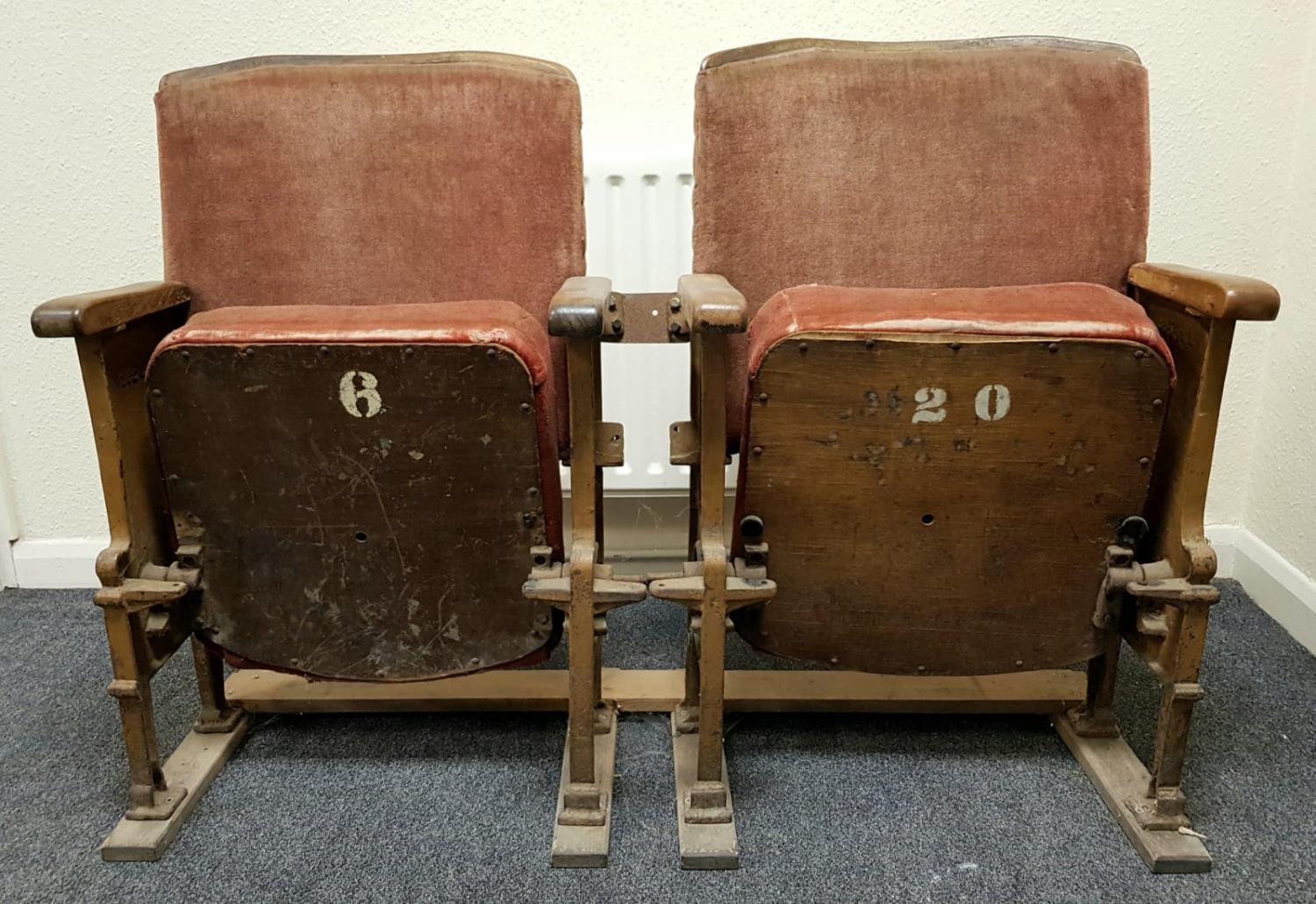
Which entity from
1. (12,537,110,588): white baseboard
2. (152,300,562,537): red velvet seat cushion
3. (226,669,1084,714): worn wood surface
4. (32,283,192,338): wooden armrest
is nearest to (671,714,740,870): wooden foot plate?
(226,669,1084,714): worn wood surface

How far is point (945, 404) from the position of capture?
1206mm

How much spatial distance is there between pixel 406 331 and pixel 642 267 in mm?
735

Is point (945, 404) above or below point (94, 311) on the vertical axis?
below

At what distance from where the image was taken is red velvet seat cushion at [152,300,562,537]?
1.19m

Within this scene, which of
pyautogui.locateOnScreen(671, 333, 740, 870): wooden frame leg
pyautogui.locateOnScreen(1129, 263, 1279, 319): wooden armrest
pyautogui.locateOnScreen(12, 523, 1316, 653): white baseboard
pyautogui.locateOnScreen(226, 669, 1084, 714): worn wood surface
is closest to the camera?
pyautogui.locateOnScreen(1129, 263, 1279, 319): wooden armrest

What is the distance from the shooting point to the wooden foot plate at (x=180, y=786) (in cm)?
131

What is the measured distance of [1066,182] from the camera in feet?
4.74

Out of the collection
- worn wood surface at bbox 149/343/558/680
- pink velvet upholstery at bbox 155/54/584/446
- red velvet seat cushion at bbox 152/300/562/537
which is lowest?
worn wood surface at bbox 149/343/558/680

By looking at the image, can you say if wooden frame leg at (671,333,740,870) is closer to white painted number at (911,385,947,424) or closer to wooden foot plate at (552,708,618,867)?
wooden foot plate at (552,708,618,867)

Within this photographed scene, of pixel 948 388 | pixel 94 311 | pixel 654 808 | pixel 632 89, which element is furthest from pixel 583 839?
pixel 632 89

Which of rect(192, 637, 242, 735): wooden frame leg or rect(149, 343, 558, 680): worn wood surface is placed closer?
rect(149, 343, 558, 680): worn wood surface

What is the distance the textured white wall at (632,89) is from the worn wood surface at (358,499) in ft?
2.75

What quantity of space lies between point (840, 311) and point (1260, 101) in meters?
1.19

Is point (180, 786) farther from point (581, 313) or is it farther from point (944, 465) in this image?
point (944, 465)
